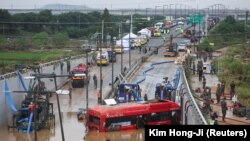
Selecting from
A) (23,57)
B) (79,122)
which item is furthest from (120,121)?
(23,57)

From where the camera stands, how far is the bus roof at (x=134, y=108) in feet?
58.1

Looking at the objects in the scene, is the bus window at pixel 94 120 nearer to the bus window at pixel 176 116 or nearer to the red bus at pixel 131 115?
the red bus at pixel 131 115

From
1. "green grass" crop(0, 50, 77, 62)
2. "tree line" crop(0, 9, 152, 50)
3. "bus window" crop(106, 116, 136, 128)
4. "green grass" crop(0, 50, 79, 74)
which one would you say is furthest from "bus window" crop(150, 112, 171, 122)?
"tree line" crop(0, 9, 152, 50)

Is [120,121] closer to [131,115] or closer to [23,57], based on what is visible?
[131,115]

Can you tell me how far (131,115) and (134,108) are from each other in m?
0.27

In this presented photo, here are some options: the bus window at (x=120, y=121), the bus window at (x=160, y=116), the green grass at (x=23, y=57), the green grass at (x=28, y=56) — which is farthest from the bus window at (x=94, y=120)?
the green grass at (x=28, y=56)

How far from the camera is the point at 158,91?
865 inches

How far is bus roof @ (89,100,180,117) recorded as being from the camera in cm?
1770

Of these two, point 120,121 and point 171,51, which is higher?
point 171,51

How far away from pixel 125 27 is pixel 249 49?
96.2 ft

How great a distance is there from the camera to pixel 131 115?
18.1 metres

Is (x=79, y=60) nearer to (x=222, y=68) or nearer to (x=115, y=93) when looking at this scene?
(x=222, y=68)

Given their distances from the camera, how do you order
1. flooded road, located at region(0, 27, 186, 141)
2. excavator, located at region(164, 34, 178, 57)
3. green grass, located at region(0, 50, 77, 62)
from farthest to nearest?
1. excavator, located at region(164, 34, 178, 57)
2. green grass, located at region(0, 50, 77, 62)
3. flooded road, located at region(0, 27, 186, 141)

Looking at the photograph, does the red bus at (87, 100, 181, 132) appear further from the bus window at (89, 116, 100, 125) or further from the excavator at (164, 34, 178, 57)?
the excavator at (164, 34, 178, 57)
